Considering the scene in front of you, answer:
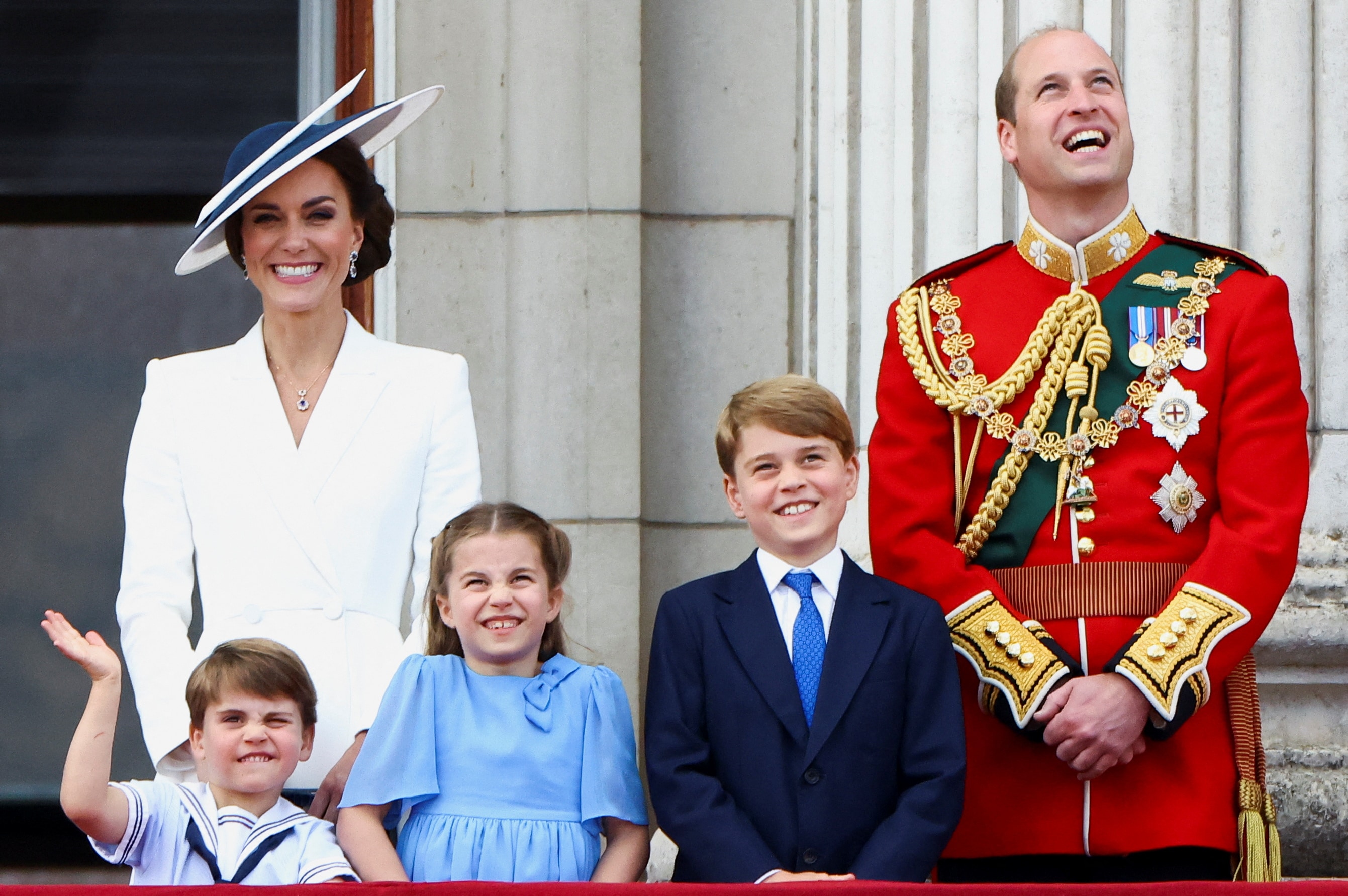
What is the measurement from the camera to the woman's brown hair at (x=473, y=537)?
2795mm

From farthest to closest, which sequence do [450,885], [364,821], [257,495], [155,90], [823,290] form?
[155,90]
[823,290]
[257,495]
[364,821]
[450,885]

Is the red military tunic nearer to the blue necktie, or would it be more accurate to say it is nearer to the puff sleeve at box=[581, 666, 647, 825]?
the blue necktie

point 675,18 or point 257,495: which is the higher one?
point 675,18

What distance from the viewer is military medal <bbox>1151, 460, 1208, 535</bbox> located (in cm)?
283

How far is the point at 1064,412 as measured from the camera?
291cm

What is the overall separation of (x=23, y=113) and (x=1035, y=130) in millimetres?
3223

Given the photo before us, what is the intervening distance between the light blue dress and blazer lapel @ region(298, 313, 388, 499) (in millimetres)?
382

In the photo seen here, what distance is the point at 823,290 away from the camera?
463 centimetres

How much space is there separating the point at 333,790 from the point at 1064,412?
1280mm

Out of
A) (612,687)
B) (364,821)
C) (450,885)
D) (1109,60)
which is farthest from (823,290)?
(450,885)

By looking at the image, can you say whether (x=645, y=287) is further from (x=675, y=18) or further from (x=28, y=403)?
(x=28, y=403)

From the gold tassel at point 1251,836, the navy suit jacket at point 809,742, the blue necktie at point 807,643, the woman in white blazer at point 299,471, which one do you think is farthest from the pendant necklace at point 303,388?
the gold tassel at point 1251,836

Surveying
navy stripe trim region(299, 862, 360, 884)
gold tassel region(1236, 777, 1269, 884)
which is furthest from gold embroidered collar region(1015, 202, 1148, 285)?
navy stripe trim region(299, 862, 360, 884)

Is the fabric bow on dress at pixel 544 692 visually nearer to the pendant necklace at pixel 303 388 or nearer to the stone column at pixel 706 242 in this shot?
the pendant necklace at pixel 303 388
